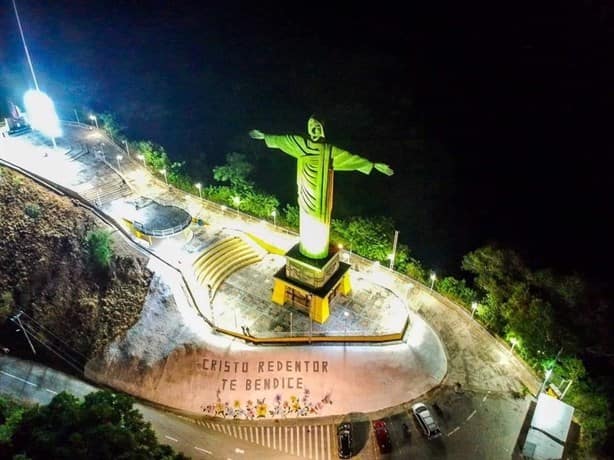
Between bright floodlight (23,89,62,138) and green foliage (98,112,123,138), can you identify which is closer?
bright floodlight (23,89,62,138)

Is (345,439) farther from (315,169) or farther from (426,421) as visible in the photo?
(315,169)

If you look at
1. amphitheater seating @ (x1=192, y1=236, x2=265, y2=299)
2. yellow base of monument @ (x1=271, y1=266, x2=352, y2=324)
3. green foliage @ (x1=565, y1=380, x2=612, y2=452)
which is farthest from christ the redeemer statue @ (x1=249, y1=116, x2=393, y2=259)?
green foliage @ (x1=565, y1=380, x2=612, y2=452)

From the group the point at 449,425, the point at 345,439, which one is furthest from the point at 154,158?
the point at 449,425

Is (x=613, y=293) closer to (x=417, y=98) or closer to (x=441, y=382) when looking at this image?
(x=441, y=382)

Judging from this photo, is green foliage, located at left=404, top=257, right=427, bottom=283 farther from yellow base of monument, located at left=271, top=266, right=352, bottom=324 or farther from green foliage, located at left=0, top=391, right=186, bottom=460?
green foliage, located at left=0, top=391, right=186, bottom=460

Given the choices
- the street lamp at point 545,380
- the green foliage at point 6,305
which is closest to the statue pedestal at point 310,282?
the street lamp at point 545,380

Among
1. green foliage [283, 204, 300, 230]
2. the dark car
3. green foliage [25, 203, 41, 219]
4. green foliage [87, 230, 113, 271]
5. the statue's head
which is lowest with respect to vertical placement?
the dark car

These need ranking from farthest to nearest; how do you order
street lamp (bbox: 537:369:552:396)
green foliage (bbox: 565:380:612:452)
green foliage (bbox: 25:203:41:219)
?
green foliage (bbox: 25:203:41:219) → street lamp (bbox: 537:369:552:396) → green foliage (bbox: 565:380:612:452)
